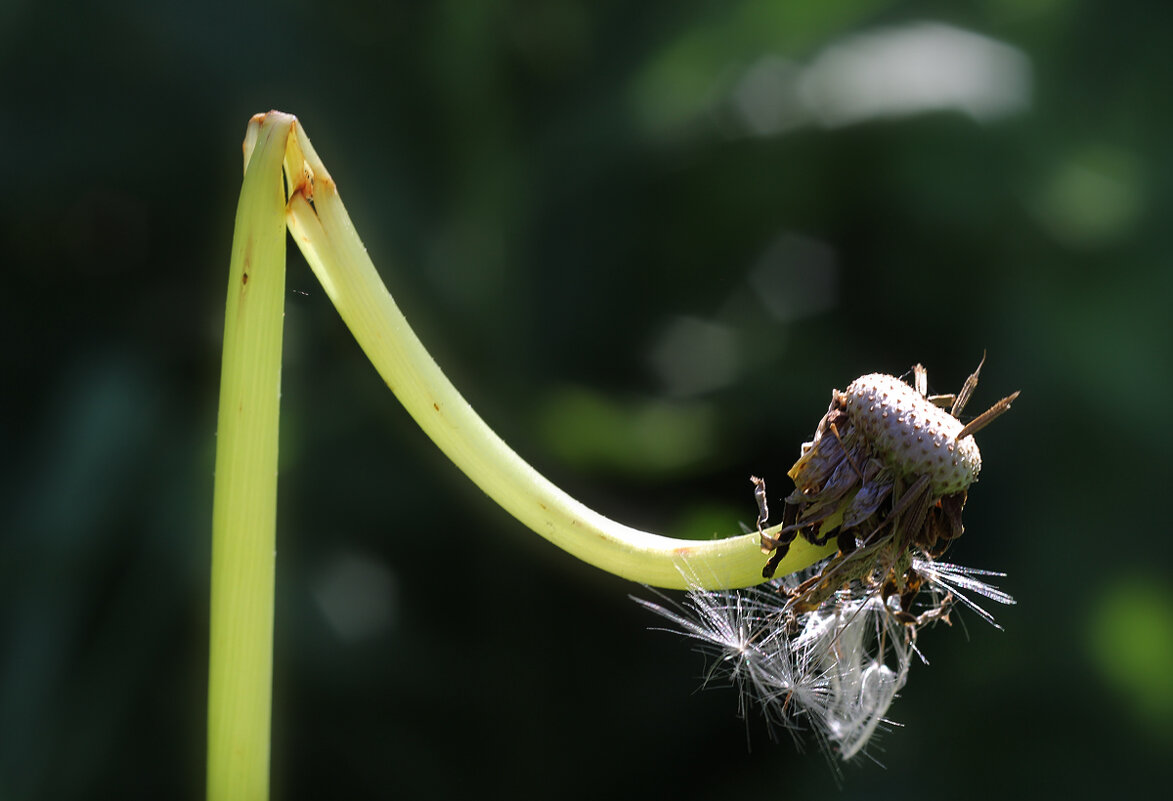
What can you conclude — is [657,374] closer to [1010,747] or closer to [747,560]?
[1010,747]

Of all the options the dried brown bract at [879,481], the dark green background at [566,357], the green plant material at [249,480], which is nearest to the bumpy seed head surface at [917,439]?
the dried brown bract at [879,481]

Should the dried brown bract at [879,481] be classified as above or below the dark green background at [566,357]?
below

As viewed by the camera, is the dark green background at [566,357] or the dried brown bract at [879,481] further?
the dark green background at [566,357]

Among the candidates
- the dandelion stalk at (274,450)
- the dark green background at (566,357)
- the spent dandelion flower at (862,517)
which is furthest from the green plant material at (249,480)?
the dark green background at (566,357)

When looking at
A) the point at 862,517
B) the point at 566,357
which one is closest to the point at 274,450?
the point at 862,517

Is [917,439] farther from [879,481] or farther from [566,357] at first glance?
[566,357]

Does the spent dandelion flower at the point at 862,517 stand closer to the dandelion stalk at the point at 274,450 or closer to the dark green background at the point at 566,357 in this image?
the dandelion stalk at the point at 274,450

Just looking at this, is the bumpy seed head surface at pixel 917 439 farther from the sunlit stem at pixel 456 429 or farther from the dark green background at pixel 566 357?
the dark green background at pixel 566 357

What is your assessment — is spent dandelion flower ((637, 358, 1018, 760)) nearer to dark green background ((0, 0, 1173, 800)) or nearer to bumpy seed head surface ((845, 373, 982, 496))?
bumpy seed head surface ((845, 373, 982, 496))
